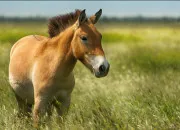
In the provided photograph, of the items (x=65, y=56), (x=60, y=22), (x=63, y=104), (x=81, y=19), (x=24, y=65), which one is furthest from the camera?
(x=24, y=65)

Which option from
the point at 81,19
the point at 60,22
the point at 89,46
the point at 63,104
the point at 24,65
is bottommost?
the point at 63,104

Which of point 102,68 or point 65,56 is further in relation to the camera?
point 65,56

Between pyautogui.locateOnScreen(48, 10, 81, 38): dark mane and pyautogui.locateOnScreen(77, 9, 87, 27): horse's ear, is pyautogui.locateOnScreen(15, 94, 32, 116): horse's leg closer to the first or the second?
pyautogui.locateOnScreen(48, 10, 81, 38): dark mane

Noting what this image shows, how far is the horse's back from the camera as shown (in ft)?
22.4

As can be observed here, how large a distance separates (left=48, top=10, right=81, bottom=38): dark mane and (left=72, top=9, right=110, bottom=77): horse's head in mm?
362

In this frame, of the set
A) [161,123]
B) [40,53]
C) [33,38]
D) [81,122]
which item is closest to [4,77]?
[33,38]

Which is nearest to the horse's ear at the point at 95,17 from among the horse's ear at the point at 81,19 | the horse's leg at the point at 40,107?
the horse's ear at the point at 81,19

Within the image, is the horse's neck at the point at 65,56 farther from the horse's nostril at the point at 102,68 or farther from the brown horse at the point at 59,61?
the horse's nostril at the point at 102,68

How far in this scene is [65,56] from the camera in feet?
20.8

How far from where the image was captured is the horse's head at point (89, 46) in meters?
5.63

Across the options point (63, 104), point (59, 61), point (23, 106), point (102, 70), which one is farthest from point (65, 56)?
point (23, 106)

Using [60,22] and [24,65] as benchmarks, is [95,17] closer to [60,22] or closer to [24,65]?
[60,22]

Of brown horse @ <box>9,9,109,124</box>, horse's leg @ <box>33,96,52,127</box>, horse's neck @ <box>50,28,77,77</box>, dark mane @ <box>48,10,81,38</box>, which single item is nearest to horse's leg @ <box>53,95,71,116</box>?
brown horse @ <box>9,9,109,124</box>

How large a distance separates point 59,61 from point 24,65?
33.4 inches
